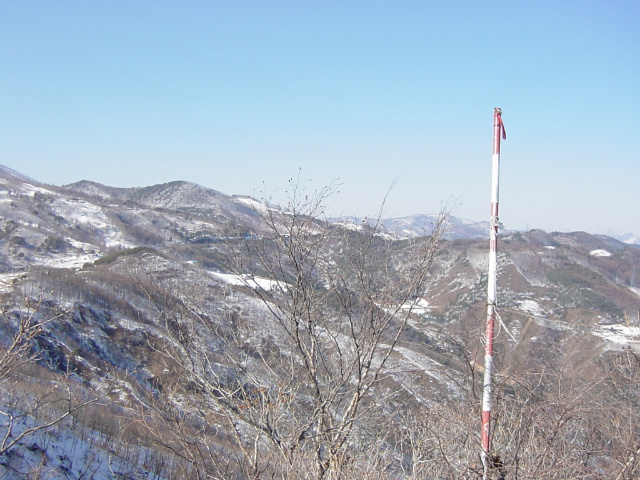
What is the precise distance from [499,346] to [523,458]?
237 cm

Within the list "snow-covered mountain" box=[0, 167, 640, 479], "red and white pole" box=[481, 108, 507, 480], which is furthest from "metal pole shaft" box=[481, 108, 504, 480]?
"snow-covered mountain" box=[0, 167, 640, 479]

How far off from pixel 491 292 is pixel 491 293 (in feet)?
0.04

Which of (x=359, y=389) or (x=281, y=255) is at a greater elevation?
(x=281, y=255)

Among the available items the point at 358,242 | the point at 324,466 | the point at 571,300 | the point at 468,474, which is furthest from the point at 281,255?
the point at 571,300

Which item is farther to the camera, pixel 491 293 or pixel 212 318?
pixel 212 318

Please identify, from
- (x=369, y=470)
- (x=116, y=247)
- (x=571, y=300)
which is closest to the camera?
(x=369, y=470)

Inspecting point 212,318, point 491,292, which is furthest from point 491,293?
point 212,318

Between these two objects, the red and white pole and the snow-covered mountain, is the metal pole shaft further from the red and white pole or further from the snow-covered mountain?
the snow-covered mountain

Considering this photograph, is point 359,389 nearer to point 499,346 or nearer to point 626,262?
point 499,346

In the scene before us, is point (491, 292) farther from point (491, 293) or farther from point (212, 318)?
point (212, 318)

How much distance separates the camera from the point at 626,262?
89.2m

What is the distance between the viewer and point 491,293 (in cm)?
435

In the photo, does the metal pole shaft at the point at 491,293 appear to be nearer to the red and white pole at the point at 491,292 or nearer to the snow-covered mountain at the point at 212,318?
the red and white pole at the point at 491,292

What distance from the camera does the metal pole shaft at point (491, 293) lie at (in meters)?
4.26
